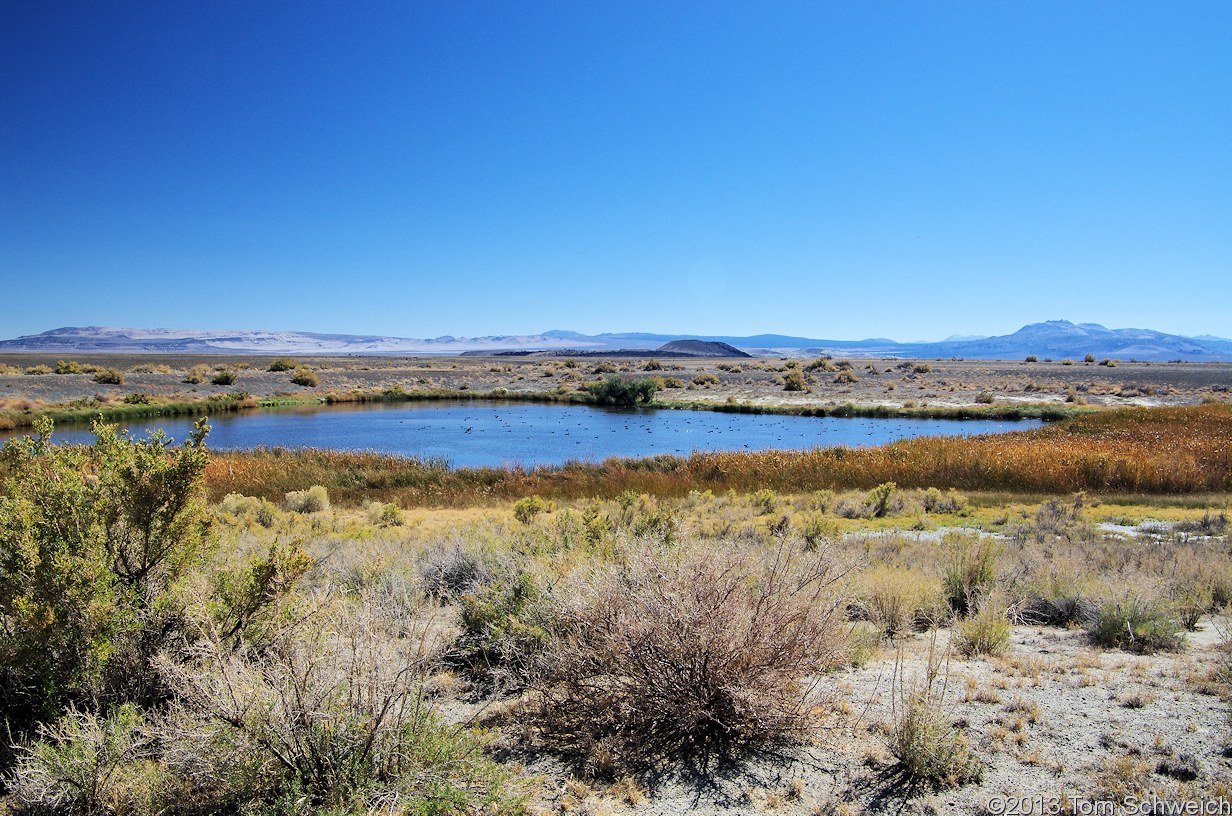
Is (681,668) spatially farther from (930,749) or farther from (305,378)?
(305,378)

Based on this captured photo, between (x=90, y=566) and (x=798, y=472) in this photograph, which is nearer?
(x=90, y=566)

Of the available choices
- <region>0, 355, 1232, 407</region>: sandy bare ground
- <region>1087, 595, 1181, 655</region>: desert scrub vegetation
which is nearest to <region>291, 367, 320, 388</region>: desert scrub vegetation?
<region>0, 355, 1232, 407</region>: sandy bare ground

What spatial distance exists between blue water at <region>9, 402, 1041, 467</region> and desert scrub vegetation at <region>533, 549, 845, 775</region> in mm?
17916

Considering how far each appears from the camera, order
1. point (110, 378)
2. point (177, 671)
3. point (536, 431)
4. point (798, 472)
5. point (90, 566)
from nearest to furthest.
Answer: point (177, 671)
point (90, 566)
point (798, 472)
point (536, 431)
point (110, 378)

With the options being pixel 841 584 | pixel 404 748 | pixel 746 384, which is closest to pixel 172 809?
pixel 404 748

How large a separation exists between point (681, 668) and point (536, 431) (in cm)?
2989

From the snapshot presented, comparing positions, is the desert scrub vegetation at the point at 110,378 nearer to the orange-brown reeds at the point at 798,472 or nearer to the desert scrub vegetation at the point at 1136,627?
the orange-brown reeds at the point at 798,472

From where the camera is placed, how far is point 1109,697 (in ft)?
15.4

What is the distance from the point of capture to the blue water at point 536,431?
27859 mm

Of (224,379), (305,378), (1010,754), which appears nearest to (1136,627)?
(1010,754)

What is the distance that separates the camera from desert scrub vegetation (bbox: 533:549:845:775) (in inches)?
163

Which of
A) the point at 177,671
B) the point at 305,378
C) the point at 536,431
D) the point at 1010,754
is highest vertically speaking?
the point at 305,378

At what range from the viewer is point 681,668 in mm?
4211

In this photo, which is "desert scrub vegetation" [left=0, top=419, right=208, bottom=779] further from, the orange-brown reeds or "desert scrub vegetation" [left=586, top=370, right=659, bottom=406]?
"desert scrub vegetation" [left=586, top=370, right=659, bottom=406]
